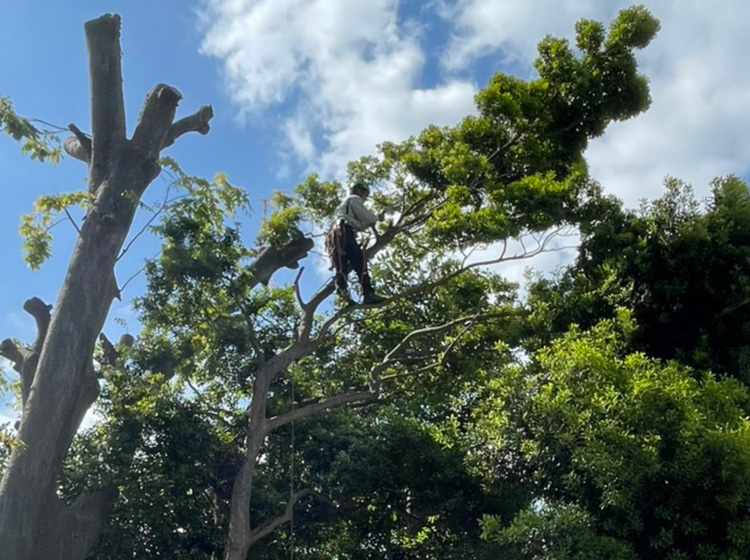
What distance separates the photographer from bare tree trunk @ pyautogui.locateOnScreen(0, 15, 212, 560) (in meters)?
6.63

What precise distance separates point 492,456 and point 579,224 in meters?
2.34

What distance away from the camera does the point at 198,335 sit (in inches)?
340

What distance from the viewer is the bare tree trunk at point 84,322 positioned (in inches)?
261

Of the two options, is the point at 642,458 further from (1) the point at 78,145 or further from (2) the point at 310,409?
(1) the point at 78,145

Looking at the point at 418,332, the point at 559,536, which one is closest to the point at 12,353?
the point at 418,332

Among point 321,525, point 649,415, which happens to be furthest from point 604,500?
point 321,525

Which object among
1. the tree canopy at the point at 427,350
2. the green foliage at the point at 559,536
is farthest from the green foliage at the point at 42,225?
the green foliage at the point at 559,536

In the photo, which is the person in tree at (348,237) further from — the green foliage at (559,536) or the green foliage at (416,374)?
the green foliage at (559,536)

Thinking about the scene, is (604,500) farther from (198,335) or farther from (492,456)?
(198,335)

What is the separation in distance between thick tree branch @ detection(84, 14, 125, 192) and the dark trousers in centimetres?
265

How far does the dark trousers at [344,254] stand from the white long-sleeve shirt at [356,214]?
58mm

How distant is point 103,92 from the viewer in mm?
7984

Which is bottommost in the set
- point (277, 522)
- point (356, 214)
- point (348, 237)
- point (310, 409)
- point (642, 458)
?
point (642, 458)

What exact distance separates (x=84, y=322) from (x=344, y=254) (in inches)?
98.5
